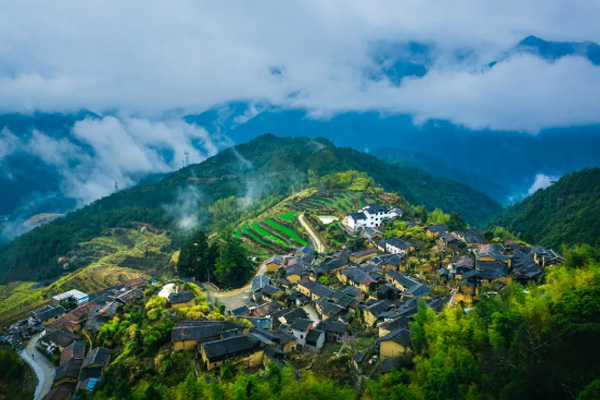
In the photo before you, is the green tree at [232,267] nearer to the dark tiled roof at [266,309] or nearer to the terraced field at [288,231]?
the dark tiled roof at [266,309]

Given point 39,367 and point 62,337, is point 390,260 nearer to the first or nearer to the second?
point 62,337

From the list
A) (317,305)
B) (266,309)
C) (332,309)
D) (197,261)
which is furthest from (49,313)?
(332,309)

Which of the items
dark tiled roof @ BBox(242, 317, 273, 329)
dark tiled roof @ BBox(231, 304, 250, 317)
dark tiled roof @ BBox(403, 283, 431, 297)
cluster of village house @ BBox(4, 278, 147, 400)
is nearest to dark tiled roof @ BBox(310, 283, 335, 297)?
dark tiled roof @ BBox(242, 317, 273, 329)

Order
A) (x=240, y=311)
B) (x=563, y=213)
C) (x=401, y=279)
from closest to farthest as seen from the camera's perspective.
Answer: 1. (x=240, y=311)
2. (x=401, y=279)
3. (x=563, y=213)

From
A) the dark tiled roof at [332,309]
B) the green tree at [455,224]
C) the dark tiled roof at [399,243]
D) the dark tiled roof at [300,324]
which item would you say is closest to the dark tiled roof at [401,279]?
the dark tiled roof at [332,309]

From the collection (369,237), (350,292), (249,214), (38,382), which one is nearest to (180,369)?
(38,382)

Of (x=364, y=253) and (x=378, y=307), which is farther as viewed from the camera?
(x=364, y=253)
